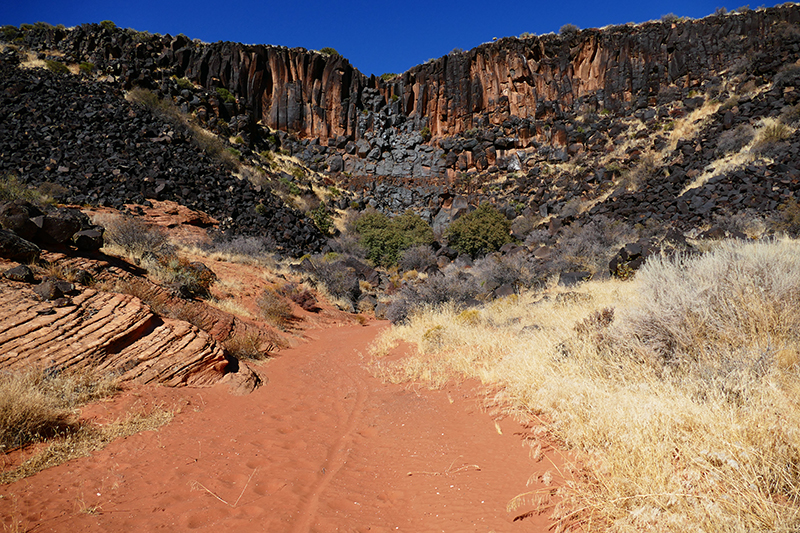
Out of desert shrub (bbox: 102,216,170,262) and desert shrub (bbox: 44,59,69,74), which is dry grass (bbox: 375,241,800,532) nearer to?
desert shrub (bbox: 102,216,170,262)

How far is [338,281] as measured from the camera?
54.4 feet

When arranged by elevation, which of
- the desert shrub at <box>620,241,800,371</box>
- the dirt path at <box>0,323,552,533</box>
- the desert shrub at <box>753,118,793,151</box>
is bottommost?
the dirt path at <box>0,323,552,533</box>

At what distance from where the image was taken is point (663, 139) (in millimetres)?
28656

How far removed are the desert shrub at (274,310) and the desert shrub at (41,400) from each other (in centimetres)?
616

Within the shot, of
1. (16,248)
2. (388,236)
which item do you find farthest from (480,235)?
(16,248)

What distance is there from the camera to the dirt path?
2.77m

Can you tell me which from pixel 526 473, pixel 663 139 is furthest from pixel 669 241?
pixel 663 139

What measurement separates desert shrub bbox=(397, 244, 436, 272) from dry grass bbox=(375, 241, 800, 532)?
1626 centimetres

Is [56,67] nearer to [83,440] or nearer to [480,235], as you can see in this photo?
[480,235]

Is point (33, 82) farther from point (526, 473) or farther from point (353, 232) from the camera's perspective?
point (526, 473)

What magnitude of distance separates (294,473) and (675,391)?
3430 millimetres

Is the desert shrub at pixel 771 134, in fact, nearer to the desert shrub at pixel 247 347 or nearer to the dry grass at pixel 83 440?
the desert shrub at pixel 247 347

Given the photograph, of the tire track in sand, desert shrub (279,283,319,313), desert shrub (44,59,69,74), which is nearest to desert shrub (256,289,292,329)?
desert shrub (279,283,319,313)

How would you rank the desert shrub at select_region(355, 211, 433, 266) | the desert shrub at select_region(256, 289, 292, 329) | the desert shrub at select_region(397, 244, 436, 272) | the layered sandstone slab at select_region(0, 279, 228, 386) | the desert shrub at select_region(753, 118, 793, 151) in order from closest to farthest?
the layered sandstone slab at select_region(0, 279, 228, 386), the desert shrub at select_region(256, 289, 292, 329), the desert shrub at select_region(753, 118, 793, 151), the desert shrub at select_region(397, 244, 436, 272), the desert shrub at select_region(355, 211, 433, 266)
